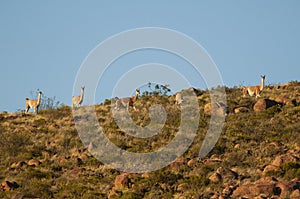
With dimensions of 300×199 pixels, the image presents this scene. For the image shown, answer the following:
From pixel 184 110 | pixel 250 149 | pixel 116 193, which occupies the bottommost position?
pixel 116 193

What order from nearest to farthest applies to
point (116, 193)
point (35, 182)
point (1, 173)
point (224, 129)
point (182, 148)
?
point (116, 193) < point (35, 182) < point (1, 173) < point (182, 148) < point (224, 129)

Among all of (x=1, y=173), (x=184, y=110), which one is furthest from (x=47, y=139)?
(x=184, y=110)

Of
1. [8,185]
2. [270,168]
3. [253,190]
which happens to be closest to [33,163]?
[8,185]

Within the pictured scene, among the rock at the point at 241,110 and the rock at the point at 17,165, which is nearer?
the rock at the point at 17,165

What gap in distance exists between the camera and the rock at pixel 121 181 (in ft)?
115

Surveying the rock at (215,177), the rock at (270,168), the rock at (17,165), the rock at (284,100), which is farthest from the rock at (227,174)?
the rock at (284,100)

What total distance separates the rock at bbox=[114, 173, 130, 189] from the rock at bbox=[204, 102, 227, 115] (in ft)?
42.2

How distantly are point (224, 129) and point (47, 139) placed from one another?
10748 mm

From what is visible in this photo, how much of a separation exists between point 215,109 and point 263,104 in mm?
3145

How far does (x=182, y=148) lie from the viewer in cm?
4106

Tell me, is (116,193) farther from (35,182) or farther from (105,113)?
(105,113)

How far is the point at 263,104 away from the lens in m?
46.8

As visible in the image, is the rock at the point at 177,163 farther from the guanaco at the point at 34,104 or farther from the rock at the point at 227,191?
the guanaco at the point at 34,104

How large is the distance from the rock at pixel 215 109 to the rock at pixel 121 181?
42.2 ft
